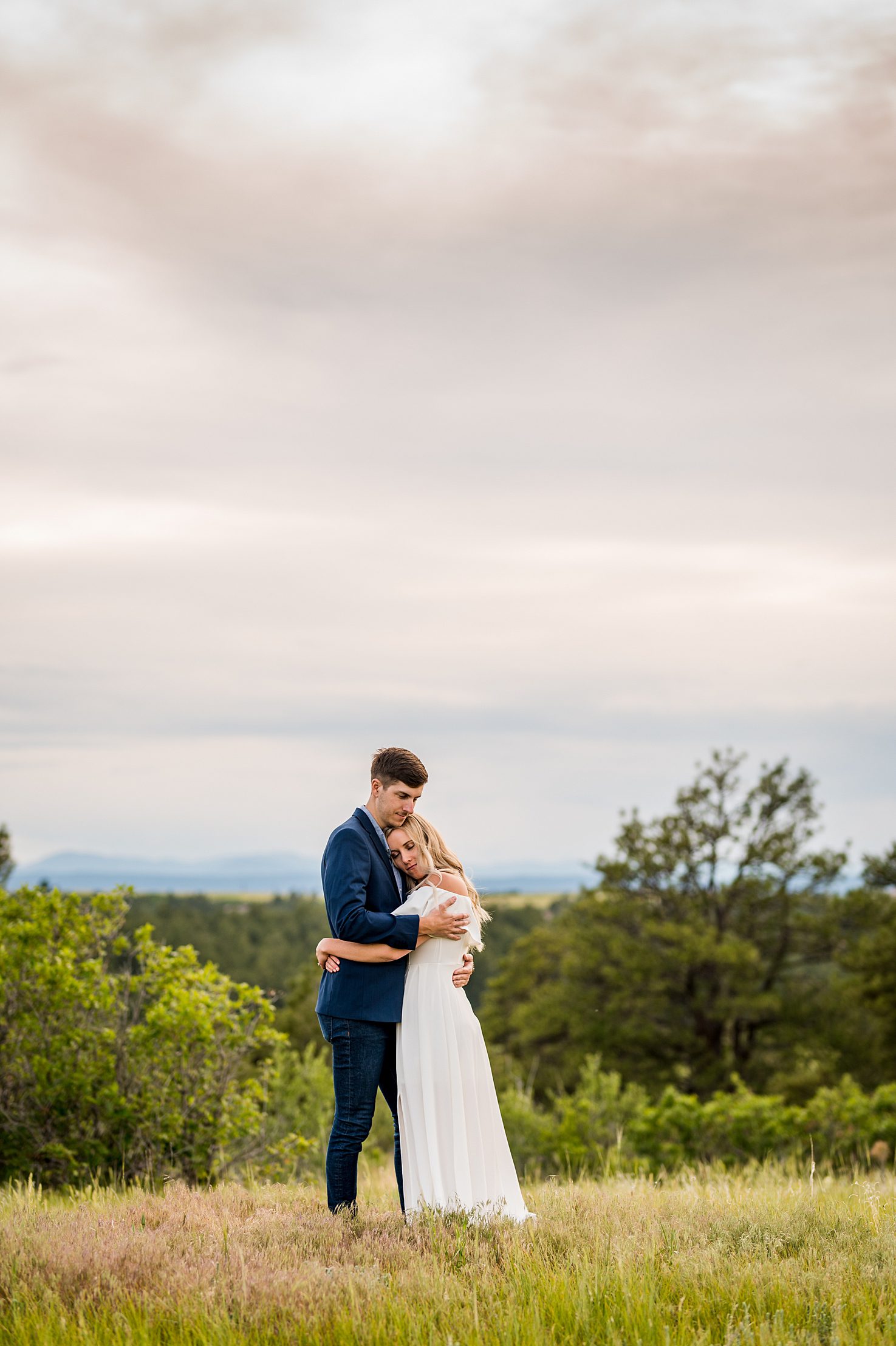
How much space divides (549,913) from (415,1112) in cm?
7337

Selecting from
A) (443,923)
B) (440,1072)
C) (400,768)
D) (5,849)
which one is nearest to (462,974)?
(443,923)

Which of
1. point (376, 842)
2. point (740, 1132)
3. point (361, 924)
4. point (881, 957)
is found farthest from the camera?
point (881, 957)

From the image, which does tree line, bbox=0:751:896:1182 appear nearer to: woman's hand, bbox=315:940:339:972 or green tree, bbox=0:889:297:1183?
green tree, bbox=0:889:297:1183

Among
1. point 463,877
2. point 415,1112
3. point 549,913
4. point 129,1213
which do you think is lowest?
point 549,913

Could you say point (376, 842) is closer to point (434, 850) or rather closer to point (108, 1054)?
point (434, 850)

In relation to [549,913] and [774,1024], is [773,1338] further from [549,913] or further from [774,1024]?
[549,913]

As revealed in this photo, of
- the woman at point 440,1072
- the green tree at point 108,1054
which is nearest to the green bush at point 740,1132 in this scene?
the green tree at point 108,1054

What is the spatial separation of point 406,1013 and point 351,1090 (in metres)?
0.49

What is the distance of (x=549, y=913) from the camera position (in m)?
77.9

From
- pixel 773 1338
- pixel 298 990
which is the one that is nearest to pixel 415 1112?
pixel 773 1338

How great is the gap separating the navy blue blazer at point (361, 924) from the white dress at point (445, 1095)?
14 cm

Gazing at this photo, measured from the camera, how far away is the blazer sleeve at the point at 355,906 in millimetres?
6039

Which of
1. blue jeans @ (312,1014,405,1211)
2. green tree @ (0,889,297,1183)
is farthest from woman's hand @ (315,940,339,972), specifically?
green tree @ (0,889,297,1183)

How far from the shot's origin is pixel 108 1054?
30.8 feet
